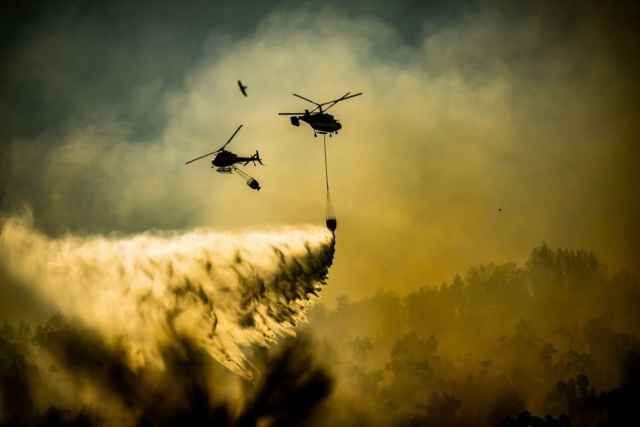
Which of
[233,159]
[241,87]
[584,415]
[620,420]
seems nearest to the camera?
[241,87]

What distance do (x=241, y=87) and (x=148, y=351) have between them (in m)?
32.4

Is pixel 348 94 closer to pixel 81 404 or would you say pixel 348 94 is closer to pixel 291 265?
pixel 291 265

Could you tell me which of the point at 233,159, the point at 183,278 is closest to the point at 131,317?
the point at 183,278

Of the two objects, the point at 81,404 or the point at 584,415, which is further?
the point at 584,415

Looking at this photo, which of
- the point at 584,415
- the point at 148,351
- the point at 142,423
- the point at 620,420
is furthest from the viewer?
the point at 584,415

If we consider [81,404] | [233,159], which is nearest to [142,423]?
[81,404]

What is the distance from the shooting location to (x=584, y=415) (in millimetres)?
130000

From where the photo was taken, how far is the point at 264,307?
2211 inches

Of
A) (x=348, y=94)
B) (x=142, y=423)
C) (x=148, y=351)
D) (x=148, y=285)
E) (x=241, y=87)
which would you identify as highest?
(x=348, y=94)

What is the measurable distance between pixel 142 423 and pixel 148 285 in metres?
19.3

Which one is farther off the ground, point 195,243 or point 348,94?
point 348,94

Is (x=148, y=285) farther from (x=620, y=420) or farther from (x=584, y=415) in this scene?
(x=584, y=415)

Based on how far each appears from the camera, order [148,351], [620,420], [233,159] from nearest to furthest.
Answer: [148,351]
[233,159]
[620,420]

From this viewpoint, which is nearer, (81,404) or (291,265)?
(291,265)
